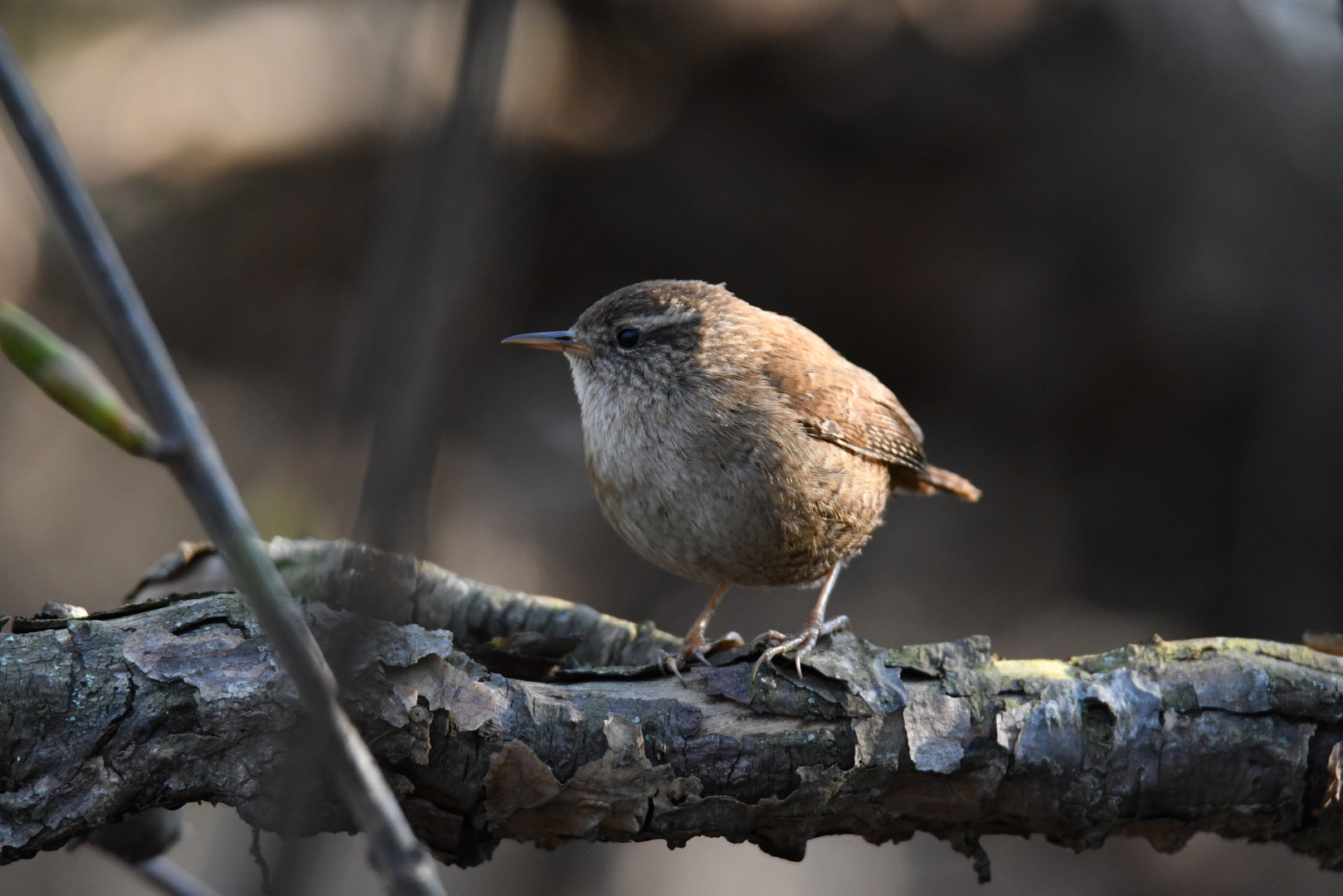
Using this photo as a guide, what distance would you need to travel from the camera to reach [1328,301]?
6.39m

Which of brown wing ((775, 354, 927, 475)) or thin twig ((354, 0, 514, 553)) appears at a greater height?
brown wing ((775, 354, 927, 475))

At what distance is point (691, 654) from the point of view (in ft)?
10.1

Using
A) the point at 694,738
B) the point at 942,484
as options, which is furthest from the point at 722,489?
the point at 942,484

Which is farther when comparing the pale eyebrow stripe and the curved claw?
the pale eyebrow stripe

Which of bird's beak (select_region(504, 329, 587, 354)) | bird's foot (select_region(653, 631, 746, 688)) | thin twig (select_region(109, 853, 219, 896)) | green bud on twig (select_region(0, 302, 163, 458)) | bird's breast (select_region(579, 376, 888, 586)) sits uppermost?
bird's beak (select_region(504, 329, 587, 354))

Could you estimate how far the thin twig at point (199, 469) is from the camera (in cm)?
68

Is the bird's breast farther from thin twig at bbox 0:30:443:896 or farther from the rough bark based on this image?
thin twig at bbox 0:30:443:896

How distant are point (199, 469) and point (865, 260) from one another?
637 cm

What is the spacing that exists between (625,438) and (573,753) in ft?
4.03

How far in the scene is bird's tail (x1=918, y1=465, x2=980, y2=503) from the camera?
409cm

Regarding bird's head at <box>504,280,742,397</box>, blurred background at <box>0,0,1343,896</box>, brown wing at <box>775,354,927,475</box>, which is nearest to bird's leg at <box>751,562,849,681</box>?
brown wing at <box>775,354,927,475</box>

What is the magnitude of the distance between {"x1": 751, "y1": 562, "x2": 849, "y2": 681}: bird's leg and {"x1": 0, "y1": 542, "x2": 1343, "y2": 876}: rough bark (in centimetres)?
5

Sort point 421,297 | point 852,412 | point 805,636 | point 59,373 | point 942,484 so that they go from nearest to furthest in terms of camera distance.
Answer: point 421,297 < point 59,373 < point 805,636 < point 852,412 < point 942,484

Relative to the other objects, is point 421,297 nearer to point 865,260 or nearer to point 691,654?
point 691,654
